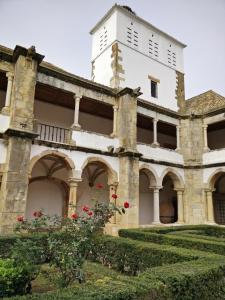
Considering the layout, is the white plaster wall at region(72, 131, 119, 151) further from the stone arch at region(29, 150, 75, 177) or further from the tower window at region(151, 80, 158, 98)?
the tower window at region(151, 80, 158, 98)

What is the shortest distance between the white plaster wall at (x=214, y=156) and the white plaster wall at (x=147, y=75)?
4.20 meters

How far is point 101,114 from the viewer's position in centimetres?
1406

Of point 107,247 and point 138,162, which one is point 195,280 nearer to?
point 107,247

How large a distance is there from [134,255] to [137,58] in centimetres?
1277

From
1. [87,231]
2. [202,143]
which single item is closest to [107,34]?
[202,143]

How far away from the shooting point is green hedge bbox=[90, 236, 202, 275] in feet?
15.9

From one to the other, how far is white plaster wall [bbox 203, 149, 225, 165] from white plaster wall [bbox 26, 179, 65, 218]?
771 cm

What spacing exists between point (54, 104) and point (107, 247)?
325 inches

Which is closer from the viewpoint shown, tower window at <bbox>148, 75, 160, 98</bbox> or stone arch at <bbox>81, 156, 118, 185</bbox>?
stone arch at <bbox>81, 156, 118, 185</bbox>

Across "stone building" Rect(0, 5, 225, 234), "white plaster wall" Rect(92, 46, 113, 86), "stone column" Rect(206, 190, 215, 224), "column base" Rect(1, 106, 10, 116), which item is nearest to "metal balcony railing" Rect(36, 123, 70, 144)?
"stone building" Rect(0, 5, 225, 234)

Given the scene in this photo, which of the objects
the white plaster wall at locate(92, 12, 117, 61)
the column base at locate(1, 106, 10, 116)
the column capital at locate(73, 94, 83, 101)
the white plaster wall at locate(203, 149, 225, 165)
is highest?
the white plaster wall at locate(92, 12, 117, 61)

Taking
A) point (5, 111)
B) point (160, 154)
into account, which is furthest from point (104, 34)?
point (5, 111)

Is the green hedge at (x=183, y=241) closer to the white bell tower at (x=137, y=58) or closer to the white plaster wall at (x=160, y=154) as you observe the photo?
the white plaster wall at (x=160, y=154)

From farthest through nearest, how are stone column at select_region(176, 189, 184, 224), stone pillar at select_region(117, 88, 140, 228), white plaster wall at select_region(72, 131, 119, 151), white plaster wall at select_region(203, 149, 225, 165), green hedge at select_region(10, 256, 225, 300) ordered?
stone column at select_region(176, 189, 184, 224), white plaster wall at select_region(203, 149, 225, 165), stone pillar at select_region(117, 88, 140, 228), white plaster wall at select_region(72, 131, 119, 151), green hedge at select_region(10, 256, 225, 300)
